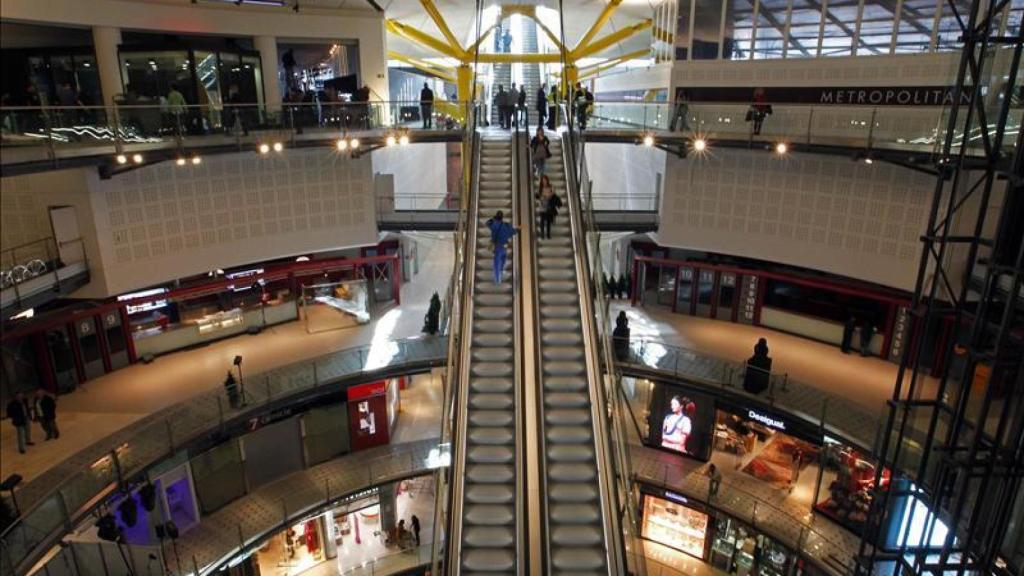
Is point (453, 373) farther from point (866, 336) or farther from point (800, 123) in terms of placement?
point (866, 336)

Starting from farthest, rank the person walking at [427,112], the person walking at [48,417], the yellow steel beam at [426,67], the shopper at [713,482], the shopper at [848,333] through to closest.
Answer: the yellow steel beam at [426,67], the person walking at [427,112], the shopper at [848,333], the shopper at [713,482], the person walking at [48,417]

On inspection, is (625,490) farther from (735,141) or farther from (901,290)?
(901,290)

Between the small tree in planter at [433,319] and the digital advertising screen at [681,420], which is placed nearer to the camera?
the digital advertising screen at [681,420]

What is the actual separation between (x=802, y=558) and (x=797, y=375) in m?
5.08

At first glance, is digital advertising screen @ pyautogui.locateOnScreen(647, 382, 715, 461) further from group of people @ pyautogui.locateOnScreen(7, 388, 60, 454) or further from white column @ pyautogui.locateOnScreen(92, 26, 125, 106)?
white column @ pyautogui.locateOnScreen(92, 26, 125, 106)

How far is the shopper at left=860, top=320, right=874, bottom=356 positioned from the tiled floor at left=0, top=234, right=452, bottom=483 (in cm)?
1429

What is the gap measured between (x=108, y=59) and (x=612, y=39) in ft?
72.8

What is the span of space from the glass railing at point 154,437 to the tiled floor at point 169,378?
815 millimetres

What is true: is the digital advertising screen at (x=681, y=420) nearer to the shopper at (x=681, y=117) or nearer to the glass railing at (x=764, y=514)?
the glass railing at (x=764, y=514)

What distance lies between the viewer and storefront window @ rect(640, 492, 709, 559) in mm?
18656

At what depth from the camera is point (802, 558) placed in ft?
50.0

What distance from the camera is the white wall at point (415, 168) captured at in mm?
24656

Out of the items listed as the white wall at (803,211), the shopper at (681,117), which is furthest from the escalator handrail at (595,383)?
the white wall at (803,211)

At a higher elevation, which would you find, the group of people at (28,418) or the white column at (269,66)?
the white column at (269,66)
